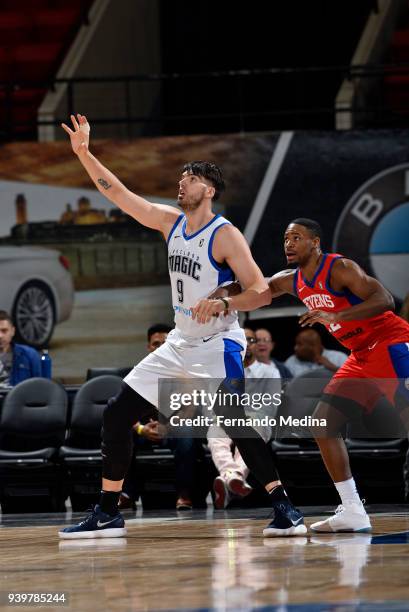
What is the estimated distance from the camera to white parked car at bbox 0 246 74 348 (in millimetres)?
10992

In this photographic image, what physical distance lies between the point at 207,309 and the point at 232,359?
16.3 inches

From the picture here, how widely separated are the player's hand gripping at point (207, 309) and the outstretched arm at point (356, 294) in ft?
1.45

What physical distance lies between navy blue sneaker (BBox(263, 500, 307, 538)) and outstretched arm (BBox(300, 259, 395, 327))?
899mm

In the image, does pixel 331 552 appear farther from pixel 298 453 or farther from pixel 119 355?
pixel 119 355

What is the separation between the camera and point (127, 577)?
4000 millimetres

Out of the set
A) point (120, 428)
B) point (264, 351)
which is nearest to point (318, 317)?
point (120, 428)

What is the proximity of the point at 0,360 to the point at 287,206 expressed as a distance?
3.29m

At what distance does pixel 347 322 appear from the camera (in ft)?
18.2

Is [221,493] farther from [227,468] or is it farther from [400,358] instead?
[400,358]

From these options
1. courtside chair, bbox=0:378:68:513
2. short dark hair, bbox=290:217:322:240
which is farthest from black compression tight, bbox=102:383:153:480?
courtside chair, bbox=0:378:68:513

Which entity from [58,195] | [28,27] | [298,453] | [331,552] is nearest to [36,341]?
[58,195]

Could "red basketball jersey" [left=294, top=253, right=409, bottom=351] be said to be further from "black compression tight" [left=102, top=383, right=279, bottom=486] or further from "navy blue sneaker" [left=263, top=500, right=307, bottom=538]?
"navy blue sneaker" [left=263, top=500, right=307, bottom=538]

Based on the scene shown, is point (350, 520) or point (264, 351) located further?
point (264, 351)

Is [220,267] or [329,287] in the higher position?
[220,267]
